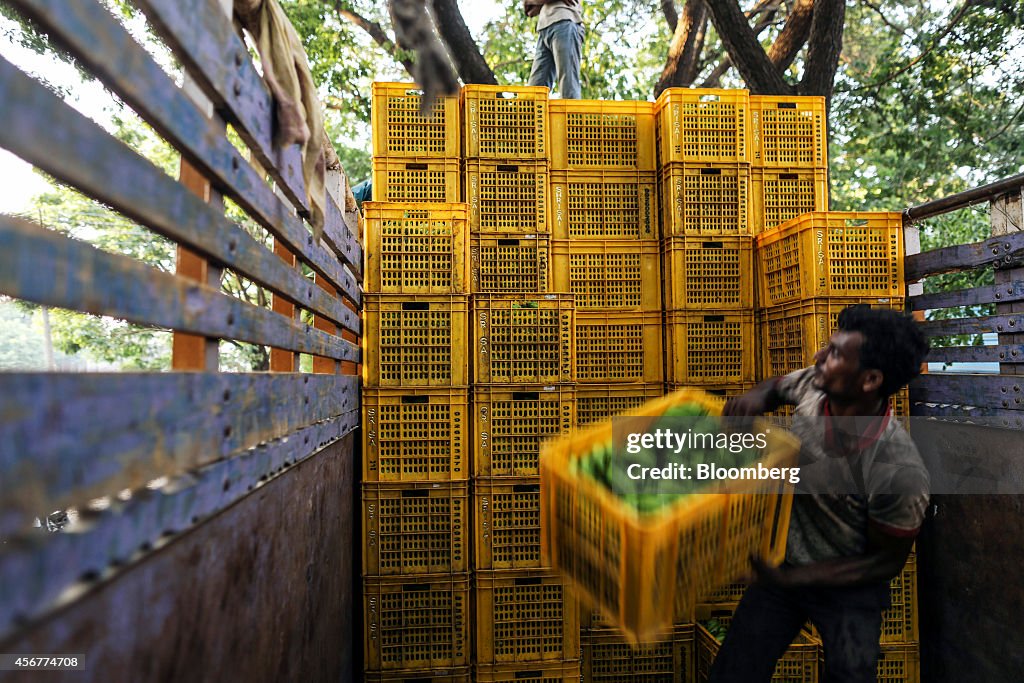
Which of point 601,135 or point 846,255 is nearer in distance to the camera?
point 846,255

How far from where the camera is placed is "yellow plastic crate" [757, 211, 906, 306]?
4512 mm

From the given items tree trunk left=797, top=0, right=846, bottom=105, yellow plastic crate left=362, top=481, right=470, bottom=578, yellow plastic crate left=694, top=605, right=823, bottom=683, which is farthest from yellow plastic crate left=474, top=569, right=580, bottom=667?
tree trunk left=797, top=0, right=846, bottom=105

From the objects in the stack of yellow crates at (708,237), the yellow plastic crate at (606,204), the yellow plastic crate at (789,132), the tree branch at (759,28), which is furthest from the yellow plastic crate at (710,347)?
the tree branch at (759,28)

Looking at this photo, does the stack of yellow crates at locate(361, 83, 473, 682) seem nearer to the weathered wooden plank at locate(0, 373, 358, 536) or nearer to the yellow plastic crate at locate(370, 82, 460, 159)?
the yellow plastic crate at locate(370, 82, 460, 159)

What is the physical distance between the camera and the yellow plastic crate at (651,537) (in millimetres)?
2348

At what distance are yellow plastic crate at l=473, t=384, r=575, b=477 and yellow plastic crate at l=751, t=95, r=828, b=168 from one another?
8.98 feet

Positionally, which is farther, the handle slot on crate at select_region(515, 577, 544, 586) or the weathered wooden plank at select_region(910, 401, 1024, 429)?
the handle slot on crate at select_region(515, 577, 544, 586)

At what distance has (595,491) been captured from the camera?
263cm

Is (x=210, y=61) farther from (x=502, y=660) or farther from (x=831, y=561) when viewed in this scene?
(x=502, y=660)

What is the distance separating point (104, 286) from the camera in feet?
4.19

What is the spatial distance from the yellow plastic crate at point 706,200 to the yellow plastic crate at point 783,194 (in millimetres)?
162

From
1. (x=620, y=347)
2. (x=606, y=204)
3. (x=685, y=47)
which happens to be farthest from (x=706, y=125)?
(x=685, y=47)

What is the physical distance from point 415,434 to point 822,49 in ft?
22.5

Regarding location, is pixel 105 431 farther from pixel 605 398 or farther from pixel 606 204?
pixel 606 204
